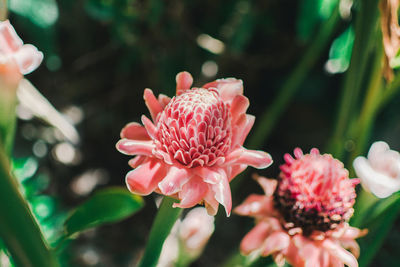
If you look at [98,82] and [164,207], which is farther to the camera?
[98,82]

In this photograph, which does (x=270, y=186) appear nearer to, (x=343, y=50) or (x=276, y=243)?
(x=276, y=243)

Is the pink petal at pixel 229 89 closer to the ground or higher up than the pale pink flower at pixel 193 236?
higher up

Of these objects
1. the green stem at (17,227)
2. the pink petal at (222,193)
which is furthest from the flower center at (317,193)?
the green stem at (17,227)

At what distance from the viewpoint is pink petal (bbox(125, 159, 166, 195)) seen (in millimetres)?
266

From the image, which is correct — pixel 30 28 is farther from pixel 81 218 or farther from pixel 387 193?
pixel 387 193

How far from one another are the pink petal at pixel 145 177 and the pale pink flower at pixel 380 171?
18cm

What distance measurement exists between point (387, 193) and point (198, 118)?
0.60 ft

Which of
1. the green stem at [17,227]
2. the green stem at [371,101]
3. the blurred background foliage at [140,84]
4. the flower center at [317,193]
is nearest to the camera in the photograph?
the green stem at [17,227]

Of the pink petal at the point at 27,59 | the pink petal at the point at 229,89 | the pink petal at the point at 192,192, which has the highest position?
the pink petal at the point at 27,59

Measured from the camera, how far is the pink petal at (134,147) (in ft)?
0.91

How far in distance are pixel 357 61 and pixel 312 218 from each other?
0.70 feet

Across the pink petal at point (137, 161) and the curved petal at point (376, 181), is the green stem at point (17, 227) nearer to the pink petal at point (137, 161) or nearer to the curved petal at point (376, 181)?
the pink petal at point (137, 161)

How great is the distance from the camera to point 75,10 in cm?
72

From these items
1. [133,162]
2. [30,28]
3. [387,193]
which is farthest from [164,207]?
[30,28]
